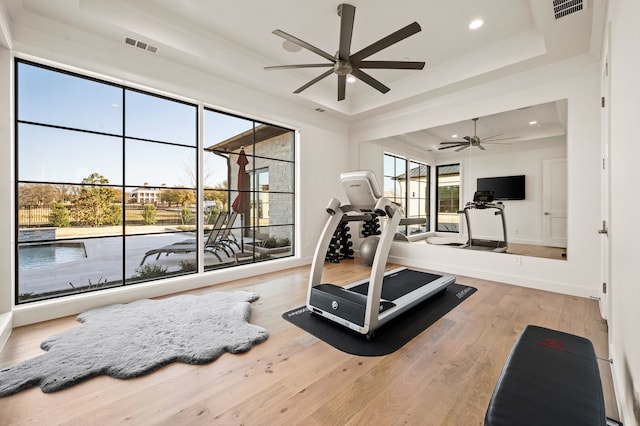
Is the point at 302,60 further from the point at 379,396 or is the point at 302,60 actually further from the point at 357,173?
the point at 379,396

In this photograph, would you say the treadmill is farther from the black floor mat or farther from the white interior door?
the white interior door

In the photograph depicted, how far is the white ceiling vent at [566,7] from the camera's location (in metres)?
2.67

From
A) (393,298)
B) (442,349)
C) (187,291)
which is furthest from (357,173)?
(187,291)

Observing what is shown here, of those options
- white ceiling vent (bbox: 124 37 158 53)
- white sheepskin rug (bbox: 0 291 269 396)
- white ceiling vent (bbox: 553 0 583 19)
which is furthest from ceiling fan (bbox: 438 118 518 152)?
white ceiling vent (bbox: 124 37 158 53)

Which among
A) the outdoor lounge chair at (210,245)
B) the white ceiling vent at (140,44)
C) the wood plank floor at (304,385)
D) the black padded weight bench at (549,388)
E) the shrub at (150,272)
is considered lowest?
the wood plank floor at (304,385)

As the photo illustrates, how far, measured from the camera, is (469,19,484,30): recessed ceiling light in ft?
11.2

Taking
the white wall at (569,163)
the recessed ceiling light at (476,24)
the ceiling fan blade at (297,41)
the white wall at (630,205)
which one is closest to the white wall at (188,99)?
the ceiling fan blade at (297,41)

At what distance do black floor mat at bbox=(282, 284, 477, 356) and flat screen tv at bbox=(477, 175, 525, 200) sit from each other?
1898 mm

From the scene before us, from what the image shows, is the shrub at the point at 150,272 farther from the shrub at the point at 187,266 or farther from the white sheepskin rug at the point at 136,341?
the white sheepskin rug at the point at 136,341

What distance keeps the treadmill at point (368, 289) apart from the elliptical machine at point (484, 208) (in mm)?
1553

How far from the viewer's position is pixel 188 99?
4012 millimetres

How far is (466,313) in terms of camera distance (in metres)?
3.11

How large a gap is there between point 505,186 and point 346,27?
338 centimetres

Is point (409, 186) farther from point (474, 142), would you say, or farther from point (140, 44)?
point (140, 44)
